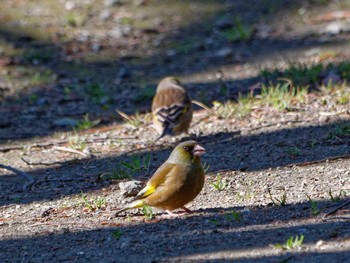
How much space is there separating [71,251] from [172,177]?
1009 mm

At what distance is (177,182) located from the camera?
6602 mm

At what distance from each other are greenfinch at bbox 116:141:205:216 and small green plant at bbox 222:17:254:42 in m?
7.51

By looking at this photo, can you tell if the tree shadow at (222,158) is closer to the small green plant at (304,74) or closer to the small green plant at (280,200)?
the small green plant at (280,200)

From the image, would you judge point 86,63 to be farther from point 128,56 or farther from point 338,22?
point 338,22

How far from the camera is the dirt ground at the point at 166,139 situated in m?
6.19

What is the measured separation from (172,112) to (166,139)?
459mm

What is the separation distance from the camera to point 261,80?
38.1 ft

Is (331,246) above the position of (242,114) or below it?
above

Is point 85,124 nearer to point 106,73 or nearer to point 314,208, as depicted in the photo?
point 106,73

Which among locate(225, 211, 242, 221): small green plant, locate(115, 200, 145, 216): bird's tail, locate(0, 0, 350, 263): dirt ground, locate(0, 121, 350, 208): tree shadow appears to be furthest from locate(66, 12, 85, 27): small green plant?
locate(225, 211, 242, 221): small green plant

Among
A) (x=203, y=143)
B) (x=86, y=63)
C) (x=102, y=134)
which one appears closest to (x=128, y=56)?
(x=86, y=63)

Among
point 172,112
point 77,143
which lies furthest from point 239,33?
point 77,143

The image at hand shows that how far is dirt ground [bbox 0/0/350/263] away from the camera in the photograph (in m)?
6.19

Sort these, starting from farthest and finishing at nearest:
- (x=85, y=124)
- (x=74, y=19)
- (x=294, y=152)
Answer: (x=74, y=19)
(x=85, y=124)
(x=294, y=152)
